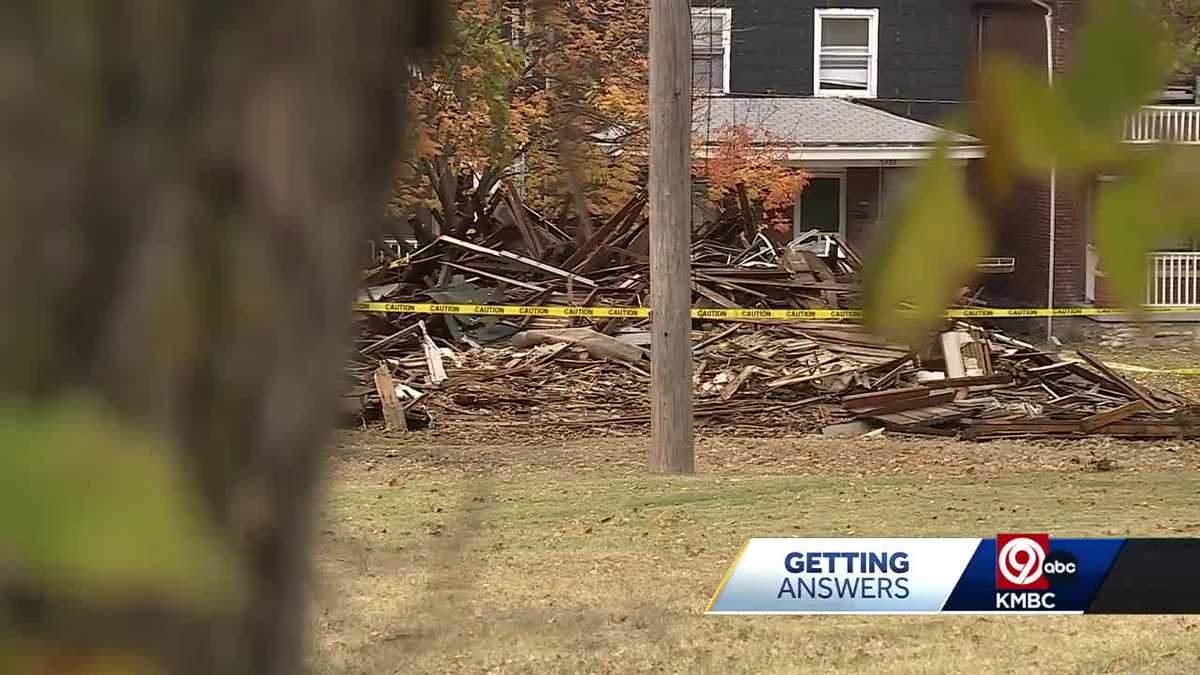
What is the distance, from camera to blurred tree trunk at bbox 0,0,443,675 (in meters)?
0.33

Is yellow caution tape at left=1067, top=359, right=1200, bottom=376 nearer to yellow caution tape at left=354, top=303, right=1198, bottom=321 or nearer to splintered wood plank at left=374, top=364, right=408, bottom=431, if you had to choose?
yellow caution tape at left=354, top=303, right=1198, bottom=321

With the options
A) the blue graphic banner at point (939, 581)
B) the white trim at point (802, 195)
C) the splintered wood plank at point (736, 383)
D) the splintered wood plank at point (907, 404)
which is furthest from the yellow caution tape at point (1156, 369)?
the blue graphic banner at point (939, 581)

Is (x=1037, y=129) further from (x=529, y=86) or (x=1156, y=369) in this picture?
(x=1156, y=369)

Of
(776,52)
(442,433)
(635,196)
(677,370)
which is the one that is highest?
(776,52)

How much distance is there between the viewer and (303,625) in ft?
1.36

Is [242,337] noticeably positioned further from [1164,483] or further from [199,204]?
[1164,483]

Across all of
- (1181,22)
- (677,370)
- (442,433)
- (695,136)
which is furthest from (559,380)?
(1181,22)

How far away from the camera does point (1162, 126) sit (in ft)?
2.08

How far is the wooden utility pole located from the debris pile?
1.77 metres

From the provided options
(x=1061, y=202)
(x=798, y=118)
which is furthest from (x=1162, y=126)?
(x=798, y=118)

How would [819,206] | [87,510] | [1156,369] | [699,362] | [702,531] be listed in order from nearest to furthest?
[87,510]
[702,531]
[699,362]
[1156,369]
[819,206]

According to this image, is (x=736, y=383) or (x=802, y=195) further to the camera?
(x=802, y=195)

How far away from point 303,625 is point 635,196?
11776 millimetres

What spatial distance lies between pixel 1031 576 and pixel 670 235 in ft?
12.4
